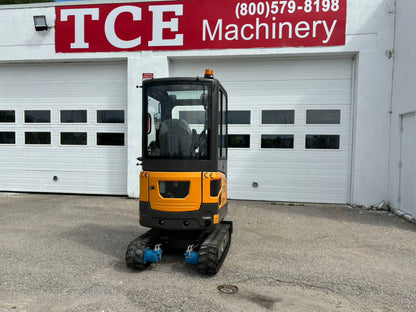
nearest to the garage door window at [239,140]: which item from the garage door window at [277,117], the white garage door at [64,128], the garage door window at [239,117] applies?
the garage door window at [239,117]

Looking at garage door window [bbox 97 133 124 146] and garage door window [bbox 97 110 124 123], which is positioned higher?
garage door window [bbox 97 110 124 123]

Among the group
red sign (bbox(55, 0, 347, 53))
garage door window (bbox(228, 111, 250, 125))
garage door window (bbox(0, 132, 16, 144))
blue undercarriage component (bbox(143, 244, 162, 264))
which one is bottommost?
blue undercarriage component (bbox(143, 244, 162, 264))

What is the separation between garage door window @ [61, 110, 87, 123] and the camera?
10734mm

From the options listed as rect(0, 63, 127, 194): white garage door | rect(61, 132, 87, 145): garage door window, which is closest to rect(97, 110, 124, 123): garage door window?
rect(0, 63, 127, 194): white garage door

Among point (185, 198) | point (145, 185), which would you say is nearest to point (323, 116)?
point (185, 198)

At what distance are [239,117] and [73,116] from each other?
527 cm

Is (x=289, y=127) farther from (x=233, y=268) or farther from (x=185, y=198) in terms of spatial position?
(x=185, y=198)

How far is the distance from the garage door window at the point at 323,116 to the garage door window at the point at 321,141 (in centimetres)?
40

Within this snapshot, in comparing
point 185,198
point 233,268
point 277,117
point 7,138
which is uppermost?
point 277,117

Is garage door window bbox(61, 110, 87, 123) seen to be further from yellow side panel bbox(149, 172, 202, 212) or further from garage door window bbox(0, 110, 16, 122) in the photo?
yellow side panel bbox(149, 172, 202, 212)

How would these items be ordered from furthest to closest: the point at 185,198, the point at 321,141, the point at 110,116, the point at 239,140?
1. the point at 110,116
2. the point at 239,140
3. the point at 321,141
4. the point at 185,198

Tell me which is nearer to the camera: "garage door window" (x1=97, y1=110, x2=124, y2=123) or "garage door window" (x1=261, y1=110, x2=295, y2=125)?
"garage door window" (x1=261, y1=110, x2=295, y2=125)

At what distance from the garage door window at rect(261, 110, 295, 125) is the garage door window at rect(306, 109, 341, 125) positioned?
0.48 meters

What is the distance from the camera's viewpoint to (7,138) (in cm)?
1123
